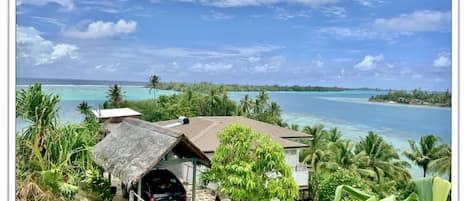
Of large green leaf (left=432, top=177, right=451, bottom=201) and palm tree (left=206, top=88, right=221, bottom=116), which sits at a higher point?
palm tree (left=206, top=88, right=221, bottom=116)

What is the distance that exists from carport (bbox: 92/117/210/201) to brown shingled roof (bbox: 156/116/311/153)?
34 cm

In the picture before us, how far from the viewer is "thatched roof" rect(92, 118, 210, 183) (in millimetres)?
3938

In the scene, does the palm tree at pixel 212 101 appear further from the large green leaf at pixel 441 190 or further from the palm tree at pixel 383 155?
the large green leaf at pixel 441 190

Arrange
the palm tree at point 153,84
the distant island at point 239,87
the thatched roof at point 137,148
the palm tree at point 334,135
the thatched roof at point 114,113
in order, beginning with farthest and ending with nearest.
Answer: the palm tree at point 334,135
the distant island at point 239,87
the palm tree at point 153,84
the thatched roof at point 114,113
the thatched roof at point 137,148

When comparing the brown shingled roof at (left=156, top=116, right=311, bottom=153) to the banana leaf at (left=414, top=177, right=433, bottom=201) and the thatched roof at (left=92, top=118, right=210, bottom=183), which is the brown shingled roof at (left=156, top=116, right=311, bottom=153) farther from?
the banana leaf at (left=414, top=177, right=433, bottom=201)

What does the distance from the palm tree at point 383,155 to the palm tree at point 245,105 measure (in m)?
1.31

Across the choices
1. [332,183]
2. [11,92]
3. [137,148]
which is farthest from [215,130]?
[11,92]

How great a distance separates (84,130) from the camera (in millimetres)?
3973

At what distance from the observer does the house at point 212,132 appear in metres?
4.80

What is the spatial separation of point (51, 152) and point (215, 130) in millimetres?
1770

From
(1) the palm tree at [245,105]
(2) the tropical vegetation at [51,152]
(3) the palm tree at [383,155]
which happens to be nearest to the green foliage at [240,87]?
(1) the palm tree at [245,105]

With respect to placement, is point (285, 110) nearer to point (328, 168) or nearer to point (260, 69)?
point (260, 69)

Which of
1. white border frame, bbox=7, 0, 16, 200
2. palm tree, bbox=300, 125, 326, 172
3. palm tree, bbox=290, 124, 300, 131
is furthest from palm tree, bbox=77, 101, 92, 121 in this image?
white border frame, bbox=7, 0, 16, 200
